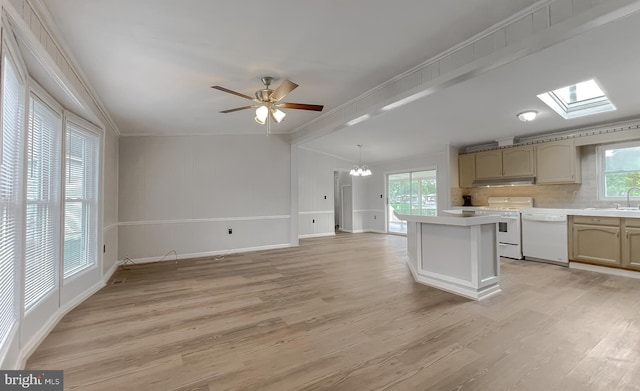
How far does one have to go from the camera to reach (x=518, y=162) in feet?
17.4

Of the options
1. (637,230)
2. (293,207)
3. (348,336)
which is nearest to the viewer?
(348,336)

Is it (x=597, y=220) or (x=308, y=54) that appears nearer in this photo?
(x=308, y=54)

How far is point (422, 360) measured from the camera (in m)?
1.96

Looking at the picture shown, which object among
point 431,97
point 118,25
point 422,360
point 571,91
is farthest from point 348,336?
point 571,91

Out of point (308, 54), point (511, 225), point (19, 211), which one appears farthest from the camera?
point (511, 225)

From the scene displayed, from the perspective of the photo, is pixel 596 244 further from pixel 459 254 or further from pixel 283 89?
pixel 283 89

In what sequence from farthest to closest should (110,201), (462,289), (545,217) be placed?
(545,217) → (110,201) → (462,289)

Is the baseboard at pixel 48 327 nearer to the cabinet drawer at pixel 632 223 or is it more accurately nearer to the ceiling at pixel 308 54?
the ceiling at pixel 308 54

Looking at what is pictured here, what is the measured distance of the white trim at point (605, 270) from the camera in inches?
153

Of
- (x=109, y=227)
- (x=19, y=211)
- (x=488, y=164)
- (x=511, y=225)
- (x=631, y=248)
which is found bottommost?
(x=631, y=248)

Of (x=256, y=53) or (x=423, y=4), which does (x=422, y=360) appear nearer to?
(x=423, y=4)

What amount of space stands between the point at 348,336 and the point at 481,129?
15.1 ft

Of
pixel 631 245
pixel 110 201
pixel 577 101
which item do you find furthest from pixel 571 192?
pixel 110 201

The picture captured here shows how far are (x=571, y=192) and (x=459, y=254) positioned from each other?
3.34 meters
